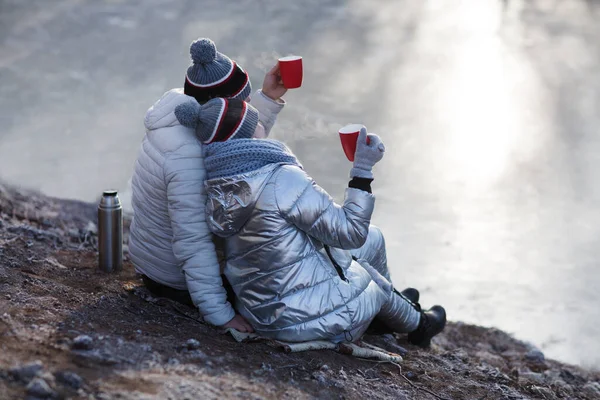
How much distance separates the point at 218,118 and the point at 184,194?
0.34 metres

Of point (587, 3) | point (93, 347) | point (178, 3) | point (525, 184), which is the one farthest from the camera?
point (587, 3)

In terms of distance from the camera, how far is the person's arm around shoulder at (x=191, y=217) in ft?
9.92

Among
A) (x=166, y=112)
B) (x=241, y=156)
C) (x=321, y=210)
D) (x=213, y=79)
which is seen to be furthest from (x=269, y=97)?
(x=321, y=210)

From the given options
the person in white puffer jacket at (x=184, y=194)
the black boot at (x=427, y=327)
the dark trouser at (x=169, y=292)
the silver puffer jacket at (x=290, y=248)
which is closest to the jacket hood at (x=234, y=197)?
the silver puffer jacket at (x=290, y=248)

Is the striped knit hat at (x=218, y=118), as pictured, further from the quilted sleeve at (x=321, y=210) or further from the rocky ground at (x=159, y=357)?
the rocky ground at (x=159, y=357)

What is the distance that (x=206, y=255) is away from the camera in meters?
3.04

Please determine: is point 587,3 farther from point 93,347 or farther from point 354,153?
point 93,347

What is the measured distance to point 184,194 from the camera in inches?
119

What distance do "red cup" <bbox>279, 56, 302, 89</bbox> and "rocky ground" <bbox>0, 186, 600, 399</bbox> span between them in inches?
46.7

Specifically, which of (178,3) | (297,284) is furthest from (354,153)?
(178,3)

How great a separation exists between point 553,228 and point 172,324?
3892mm

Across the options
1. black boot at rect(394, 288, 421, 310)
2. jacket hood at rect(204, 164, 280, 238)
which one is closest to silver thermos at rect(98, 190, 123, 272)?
jacket hood at rect(204, 164, 280, 238)

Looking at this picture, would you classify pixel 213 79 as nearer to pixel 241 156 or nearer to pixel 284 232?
pixel 241 156

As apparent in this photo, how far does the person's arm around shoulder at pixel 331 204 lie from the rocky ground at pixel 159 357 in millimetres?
513
